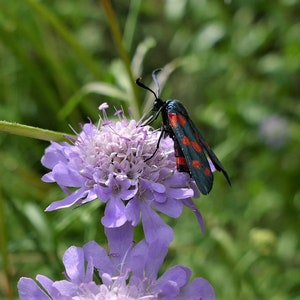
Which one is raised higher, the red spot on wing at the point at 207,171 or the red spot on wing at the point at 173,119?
the red spot on wing at the point at 173,119

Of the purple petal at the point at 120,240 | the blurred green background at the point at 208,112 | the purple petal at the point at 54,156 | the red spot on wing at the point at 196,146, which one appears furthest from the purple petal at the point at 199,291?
the blurred green background at the point at 208,112

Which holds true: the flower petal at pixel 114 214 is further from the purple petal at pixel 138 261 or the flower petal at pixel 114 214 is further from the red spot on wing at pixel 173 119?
the red spot on wing at pixel 173 119

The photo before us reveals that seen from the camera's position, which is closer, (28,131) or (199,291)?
(199,291)

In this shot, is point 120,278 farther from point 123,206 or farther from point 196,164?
point 196,164

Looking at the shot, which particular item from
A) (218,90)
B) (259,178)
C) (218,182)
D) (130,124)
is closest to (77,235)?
(218,182)

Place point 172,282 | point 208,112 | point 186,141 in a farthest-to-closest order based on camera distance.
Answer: point 208,112
point 186,141
point 172,282

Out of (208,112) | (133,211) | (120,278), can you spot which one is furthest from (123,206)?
(208,112)

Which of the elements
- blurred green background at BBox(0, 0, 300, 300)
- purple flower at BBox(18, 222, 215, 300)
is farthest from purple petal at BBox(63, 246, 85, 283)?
blurred green background at BBox(0, 0, 300, 300)

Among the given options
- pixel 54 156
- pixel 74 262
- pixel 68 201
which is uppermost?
pixel 54 156
